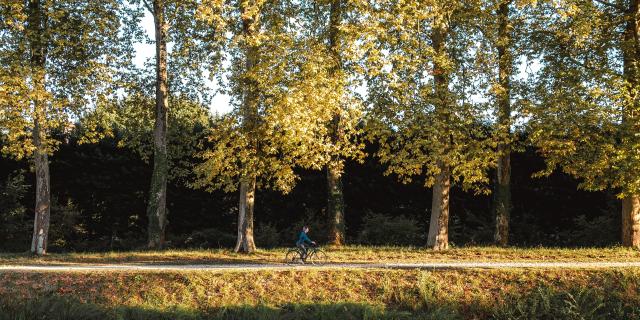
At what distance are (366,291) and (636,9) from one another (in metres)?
14.3

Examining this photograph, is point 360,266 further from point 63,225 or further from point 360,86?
point 63,225

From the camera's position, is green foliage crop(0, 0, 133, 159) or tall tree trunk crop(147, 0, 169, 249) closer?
green foliage crop(0, 0, 133, 159)

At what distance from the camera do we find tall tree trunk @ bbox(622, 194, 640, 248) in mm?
22578

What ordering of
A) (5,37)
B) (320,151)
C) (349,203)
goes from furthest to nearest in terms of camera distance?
1. (349,203)
2. (5,37)
3. (320,151)

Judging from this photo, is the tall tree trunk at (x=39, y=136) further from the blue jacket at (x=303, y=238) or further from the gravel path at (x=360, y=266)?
the blue jacket at (x=303, y=238)

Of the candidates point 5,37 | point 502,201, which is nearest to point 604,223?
point 502,201

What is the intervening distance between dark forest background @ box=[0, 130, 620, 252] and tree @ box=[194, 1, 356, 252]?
6.88 meters

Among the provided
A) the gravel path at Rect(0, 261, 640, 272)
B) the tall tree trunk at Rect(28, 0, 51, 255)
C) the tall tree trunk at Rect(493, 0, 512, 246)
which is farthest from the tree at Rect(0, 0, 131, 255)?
the tall tree trunk at Rect(493, 0, 512, 246)

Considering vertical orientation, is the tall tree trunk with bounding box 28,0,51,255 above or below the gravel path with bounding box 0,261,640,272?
above

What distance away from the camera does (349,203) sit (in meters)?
30.0

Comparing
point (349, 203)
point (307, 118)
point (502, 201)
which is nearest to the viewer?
point (307, 118)

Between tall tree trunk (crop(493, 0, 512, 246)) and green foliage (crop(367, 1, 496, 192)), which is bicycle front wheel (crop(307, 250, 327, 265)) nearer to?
green foliage (crop(367, 1, 496, 192))

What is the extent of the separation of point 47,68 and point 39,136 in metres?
2.57

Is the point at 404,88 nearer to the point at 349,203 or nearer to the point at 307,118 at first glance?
the point at 307,118
